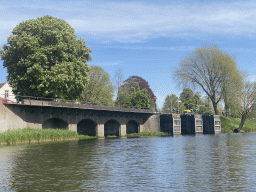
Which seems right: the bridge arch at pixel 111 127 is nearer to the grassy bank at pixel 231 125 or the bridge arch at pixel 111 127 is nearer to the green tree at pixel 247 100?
the grassy bank at pixel 231 125

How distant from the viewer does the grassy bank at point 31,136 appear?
4419cm

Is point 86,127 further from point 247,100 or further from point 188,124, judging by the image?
point 247,100

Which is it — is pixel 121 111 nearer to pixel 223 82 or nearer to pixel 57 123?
pixel 57 123

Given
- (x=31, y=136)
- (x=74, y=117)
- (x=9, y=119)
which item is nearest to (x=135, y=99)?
(x=74, y=117)

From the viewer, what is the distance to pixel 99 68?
96.2m

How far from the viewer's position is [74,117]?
205 feet

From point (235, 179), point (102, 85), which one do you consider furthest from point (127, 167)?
point (102, 85)

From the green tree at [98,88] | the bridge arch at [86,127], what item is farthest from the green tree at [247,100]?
the bridge arch at [86,127]

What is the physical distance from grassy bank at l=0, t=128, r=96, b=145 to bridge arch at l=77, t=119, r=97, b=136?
13423 mm

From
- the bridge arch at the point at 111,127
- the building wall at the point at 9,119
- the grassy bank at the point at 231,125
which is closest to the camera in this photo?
the building wall at the point at 9,119

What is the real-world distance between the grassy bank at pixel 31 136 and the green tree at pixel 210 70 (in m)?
47.9

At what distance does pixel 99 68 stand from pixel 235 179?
262 feet

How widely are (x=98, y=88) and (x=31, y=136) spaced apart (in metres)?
42.5

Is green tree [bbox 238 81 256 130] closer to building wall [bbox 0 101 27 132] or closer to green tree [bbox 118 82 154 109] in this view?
green tree [bbox 118 82 154 109]
